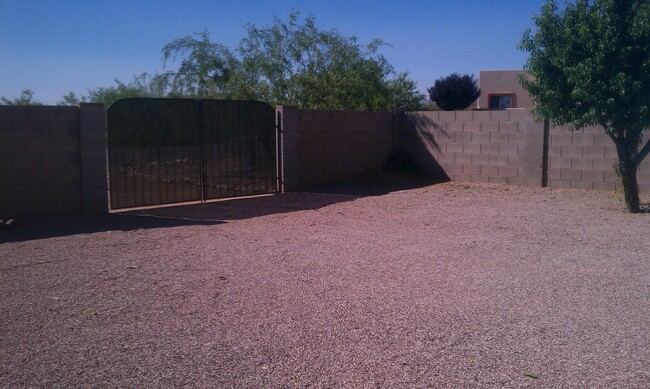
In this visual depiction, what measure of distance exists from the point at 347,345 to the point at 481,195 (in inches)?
448

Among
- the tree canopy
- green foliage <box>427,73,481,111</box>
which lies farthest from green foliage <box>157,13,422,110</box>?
green foliage <box>427,73,481,111</box>

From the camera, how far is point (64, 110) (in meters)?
12.8

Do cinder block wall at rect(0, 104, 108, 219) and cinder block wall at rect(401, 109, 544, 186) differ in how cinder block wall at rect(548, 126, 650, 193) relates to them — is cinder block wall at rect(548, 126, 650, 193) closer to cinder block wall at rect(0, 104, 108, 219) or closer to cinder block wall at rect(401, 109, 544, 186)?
cinder block wall at rect(401, 109, 544, 186)

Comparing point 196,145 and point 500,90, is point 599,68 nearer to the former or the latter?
point 196,145

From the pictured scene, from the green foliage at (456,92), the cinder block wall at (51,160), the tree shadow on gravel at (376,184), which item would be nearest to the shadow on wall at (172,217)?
the cinder block wall at (51,160)

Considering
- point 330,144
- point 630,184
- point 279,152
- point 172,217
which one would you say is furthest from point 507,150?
point 172,217

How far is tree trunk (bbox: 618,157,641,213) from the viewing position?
44.3ft

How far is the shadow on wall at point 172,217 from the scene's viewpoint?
460 inches

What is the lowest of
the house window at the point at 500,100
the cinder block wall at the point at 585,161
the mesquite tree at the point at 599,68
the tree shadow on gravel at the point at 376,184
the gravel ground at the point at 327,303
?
the gravel ground at the point at 327,303

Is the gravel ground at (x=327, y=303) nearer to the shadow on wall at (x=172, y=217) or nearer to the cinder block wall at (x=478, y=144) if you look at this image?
the shadow on wall at (x=172, y=217)

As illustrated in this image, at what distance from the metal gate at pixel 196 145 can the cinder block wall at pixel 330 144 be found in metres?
0.47

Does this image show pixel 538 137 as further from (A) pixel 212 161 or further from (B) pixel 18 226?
(B) pixel 18 226

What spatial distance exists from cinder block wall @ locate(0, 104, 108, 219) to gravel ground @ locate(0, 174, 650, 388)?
486 mm

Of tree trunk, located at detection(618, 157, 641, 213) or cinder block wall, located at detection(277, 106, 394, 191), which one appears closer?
tree trunk, located at detection(618, 157, 641, 213)
